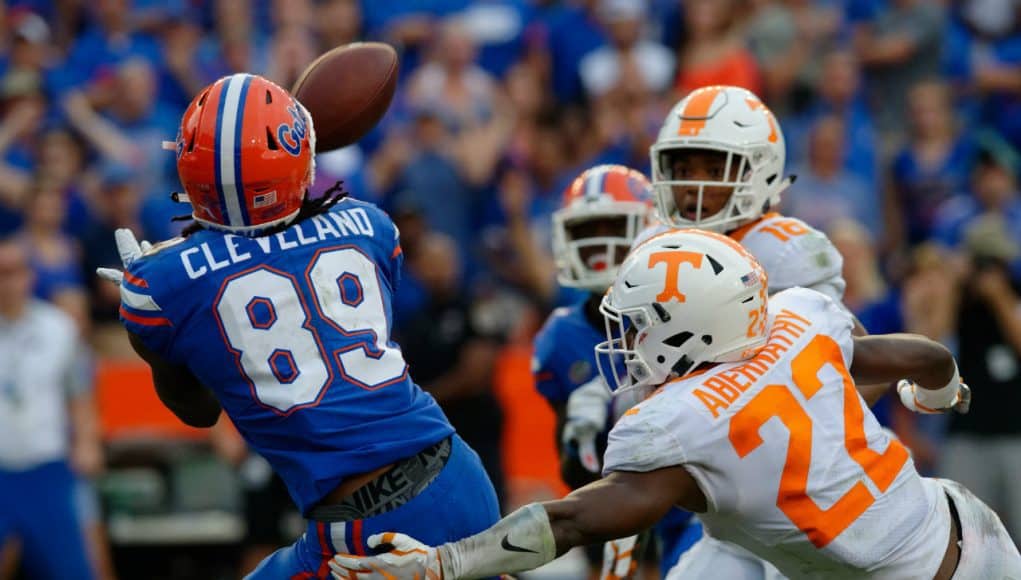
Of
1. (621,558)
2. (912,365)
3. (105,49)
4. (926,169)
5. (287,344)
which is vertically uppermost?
(287,344)

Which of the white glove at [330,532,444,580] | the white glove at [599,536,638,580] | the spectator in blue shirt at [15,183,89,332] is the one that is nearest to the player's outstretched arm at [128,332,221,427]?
the white glove at [330,532,444,580]

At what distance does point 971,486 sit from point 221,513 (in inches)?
158

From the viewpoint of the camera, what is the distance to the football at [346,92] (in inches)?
172

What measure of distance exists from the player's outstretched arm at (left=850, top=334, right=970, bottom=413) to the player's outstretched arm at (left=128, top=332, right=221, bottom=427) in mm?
1695

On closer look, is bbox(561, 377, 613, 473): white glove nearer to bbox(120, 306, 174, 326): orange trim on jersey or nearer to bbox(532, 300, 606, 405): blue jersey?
bbox(532, 300, 606, 405): blue jersey

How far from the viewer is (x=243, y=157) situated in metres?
3.71

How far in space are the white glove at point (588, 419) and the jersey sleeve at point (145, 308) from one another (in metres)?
1.61

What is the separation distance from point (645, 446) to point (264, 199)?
1114 millimetres

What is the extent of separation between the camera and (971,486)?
306 inches

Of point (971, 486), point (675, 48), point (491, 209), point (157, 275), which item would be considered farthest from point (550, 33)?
point (157, 275)

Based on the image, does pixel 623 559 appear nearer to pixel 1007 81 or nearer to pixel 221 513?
pixel 221 513

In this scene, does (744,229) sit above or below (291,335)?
below

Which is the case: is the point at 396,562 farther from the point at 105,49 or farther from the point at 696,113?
the point at 105,49

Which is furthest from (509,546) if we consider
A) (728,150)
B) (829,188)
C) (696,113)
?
(829,188)
